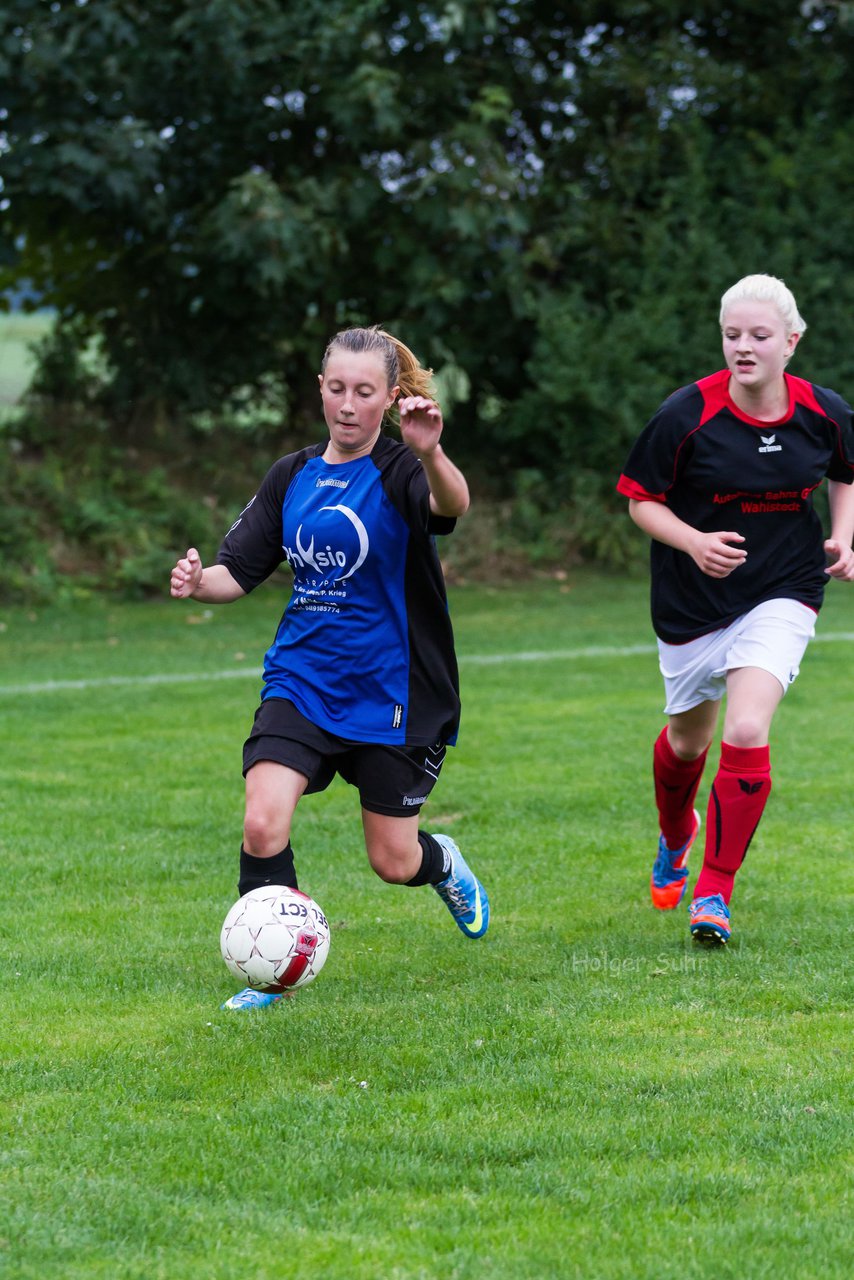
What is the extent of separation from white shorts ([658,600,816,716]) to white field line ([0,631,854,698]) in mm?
5881

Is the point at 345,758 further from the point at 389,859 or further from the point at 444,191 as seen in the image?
the point at 444,191

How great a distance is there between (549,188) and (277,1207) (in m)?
14.9

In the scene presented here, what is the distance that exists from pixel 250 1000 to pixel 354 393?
1712 millimetres

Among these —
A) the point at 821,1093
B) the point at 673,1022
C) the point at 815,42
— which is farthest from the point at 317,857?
the point at 815,42

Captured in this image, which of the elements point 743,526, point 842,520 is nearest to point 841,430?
point 842,520

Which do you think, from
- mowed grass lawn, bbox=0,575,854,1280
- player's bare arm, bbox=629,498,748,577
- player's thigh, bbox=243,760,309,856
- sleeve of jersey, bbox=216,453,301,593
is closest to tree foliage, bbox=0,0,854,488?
mowed grass lawn, bbox=0,575,854,1280

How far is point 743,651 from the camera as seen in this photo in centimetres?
527

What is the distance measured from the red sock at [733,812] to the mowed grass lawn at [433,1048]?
0.24m

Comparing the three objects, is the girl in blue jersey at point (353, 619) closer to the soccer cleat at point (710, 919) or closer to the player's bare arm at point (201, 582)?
the player's bare arm at point (201, 582)

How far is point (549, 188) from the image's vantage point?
55.6 feet

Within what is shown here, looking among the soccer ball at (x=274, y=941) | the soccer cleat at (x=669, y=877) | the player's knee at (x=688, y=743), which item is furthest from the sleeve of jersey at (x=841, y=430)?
the soccer ball at (x=274, y=941)

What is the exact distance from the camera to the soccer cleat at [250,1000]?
4.64 meters

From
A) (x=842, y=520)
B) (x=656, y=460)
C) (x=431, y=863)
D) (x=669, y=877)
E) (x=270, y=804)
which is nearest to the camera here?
(x=270, y=804)

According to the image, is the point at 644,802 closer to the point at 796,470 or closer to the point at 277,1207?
the point at 796,470
